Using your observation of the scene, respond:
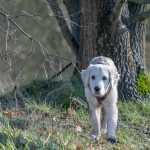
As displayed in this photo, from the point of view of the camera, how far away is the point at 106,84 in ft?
29.0

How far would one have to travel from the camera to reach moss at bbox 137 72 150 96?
1132 centimetres

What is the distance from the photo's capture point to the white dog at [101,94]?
877 centimetres

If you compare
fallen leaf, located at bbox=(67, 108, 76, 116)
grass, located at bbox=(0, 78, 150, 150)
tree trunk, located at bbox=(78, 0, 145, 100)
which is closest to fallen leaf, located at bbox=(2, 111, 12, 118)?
grass, located at bbox=(0, 78, 150, 150)

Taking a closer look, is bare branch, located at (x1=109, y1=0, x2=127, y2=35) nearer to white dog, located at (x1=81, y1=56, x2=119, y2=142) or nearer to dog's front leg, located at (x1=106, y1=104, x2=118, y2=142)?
white dog, located at (x1=81, y1=56, x2=119, y2=142)

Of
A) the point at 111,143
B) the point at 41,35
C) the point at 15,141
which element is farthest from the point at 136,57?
the point at 41,35

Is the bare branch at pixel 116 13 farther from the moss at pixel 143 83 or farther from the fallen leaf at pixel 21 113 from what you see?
the fallen leaf at pixel 21 113

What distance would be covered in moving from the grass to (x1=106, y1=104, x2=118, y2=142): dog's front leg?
100mm

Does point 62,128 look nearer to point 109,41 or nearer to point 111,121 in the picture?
point 111,121

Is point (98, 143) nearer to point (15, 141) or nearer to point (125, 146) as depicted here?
point (125, 146)

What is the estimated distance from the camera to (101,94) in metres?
8.71

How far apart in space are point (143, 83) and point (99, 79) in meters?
2.72

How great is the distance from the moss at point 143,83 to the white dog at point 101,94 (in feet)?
7.18

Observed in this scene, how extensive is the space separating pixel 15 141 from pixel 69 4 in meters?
4.98

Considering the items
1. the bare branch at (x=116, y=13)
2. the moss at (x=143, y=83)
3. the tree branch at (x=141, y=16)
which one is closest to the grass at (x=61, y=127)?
the moss at (x=143, y=83)
